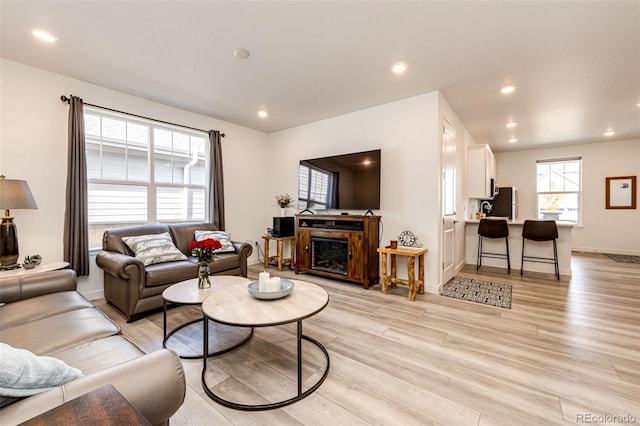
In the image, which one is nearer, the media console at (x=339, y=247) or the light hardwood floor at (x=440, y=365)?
the light hardwood floor at (x=440, y=365)

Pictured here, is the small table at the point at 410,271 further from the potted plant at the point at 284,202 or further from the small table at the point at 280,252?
the potted plant at the point at 284,202

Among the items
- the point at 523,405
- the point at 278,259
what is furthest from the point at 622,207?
the point at 278,259

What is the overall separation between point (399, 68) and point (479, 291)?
2939 mm

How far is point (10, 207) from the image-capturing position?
2.35 meters

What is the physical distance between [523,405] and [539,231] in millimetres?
3648

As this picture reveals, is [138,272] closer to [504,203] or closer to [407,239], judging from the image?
[407,239]

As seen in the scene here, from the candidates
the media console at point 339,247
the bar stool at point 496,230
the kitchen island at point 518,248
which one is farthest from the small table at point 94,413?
the kitchen island at point 518,248

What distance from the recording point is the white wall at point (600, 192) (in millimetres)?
5926

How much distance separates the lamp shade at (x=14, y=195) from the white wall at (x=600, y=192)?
30.2ft

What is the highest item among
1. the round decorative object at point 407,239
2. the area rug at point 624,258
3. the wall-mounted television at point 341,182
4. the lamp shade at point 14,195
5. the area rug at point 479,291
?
the wall-mounted television at point 341,182

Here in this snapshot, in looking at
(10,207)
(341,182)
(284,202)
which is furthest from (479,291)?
(10,207)

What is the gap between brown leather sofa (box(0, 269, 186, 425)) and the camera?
860mm

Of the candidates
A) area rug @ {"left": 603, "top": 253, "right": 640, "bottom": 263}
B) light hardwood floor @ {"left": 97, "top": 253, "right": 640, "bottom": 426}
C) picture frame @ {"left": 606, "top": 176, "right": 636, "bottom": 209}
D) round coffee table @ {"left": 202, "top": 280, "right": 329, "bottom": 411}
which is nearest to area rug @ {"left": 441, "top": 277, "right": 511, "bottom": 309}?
light hardwood floor @ {"left": 97, "top": 253, "right": 640, "bottom": 426}

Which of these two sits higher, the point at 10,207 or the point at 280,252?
the point at 10,207
